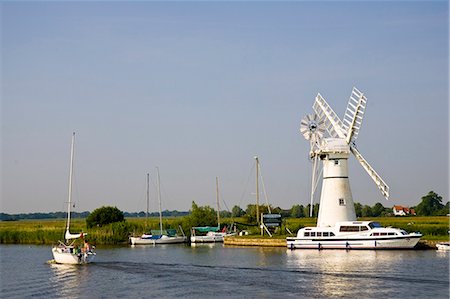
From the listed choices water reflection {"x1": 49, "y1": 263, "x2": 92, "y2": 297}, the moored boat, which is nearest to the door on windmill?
the moored boat

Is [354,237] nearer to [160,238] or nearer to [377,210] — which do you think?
[160,238]

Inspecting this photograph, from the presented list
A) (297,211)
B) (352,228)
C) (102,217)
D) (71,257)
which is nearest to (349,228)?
(352,228)

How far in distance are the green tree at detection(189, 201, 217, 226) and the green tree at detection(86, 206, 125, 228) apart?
11.0m

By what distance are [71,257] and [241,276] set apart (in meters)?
17.1

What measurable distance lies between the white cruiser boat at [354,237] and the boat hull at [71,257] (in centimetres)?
2217

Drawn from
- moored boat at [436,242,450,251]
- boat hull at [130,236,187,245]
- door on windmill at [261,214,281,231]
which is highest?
door on windmill at [261,214,281,231]

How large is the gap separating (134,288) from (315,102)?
4266cm

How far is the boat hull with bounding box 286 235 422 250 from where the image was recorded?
2613 inches

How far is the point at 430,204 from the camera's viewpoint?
16262 centimetres

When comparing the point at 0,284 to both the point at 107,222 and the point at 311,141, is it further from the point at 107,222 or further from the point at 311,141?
the point at 107,222

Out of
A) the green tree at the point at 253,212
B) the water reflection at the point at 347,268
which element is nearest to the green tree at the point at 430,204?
the green tree at the point at 253,212

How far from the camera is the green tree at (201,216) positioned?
99.3 meters

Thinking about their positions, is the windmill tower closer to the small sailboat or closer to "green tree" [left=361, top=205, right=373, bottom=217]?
the small sailboat

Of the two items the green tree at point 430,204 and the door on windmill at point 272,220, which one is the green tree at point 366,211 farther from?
the door on windmill at point 272,220
